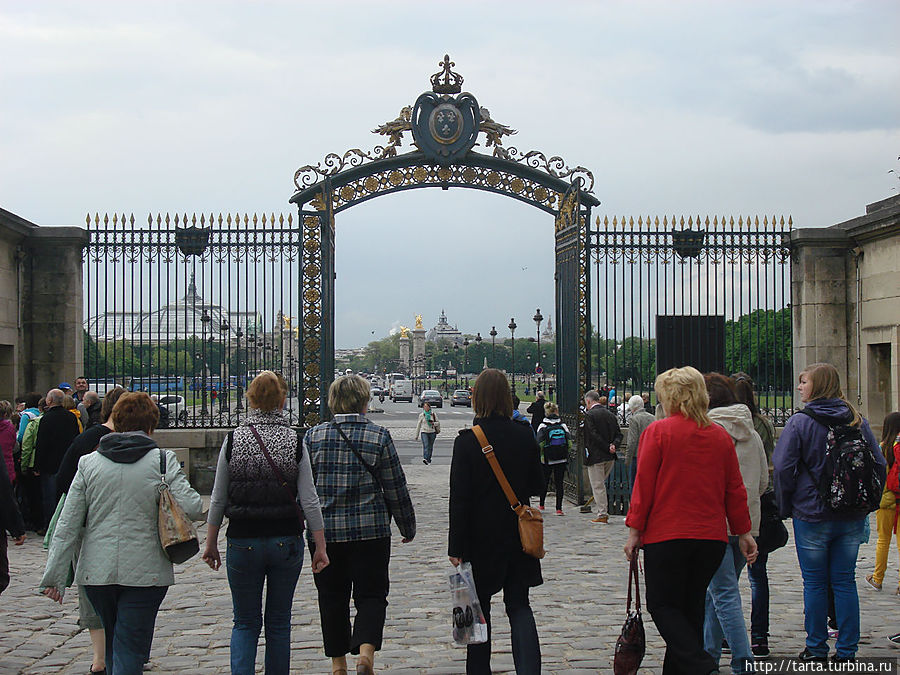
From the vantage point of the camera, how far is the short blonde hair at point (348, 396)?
5.70 m

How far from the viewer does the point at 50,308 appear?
14164mm

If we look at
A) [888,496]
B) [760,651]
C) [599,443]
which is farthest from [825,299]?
[760,651]

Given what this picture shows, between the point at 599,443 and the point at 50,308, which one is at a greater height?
A: the point at 50,308

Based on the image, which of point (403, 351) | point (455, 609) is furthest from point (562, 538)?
point (403, 351)

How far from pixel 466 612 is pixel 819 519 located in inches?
90.2

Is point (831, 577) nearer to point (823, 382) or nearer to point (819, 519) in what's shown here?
point (819, 519)

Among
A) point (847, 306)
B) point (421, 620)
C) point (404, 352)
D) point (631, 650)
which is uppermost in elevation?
point (404, 352)

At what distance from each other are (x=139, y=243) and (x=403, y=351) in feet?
A: 483

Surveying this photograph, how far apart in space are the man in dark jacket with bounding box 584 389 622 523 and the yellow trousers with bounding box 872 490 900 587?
4394mm

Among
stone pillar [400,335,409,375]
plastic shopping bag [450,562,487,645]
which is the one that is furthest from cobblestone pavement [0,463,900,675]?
stone pillar [400,335,409,375]

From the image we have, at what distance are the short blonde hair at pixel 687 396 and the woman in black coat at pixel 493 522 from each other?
0.79 m

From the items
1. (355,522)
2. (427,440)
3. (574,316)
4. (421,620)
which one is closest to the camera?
(355,522)

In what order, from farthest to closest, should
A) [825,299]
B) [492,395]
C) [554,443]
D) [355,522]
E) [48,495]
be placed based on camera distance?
[825,299], [554,443], [48,495], [355,522], [492,395]

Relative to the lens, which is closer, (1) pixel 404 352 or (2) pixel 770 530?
(2) pixel 770 530
